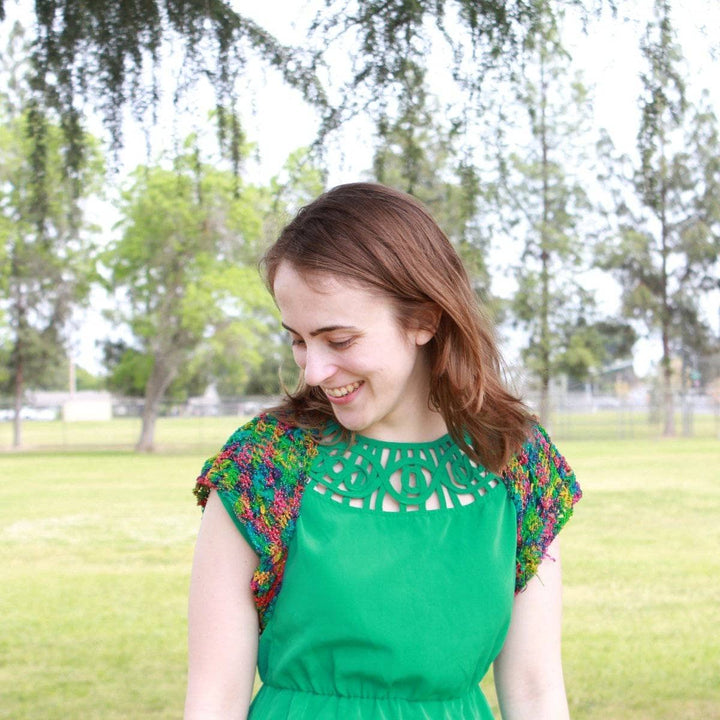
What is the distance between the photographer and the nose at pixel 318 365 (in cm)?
123

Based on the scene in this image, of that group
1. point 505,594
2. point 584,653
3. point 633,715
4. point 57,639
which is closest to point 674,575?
point 584,653

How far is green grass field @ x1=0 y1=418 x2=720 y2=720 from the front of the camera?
5527 millimetres

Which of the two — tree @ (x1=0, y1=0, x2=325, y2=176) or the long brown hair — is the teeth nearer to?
the long brown hair

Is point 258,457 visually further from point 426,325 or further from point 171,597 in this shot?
point 171,597

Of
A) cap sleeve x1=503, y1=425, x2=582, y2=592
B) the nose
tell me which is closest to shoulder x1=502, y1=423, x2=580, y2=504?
cap sleeve x1=503, y1=425, x2=582, y2=592

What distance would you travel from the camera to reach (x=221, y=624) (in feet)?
3.95

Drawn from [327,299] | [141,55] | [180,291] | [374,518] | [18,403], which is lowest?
[18,403]

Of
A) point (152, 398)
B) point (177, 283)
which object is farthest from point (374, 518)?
point (152, 398)

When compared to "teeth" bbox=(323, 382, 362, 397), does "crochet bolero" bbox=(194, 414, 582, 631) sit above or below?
below

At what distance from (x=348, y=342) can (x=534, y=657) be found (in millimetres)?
474

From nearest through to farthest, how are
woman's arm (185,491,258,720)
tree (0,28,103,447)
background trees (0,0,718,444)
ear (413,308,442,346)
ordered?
woman's arm (185,491,258,720) < ear (413,308,442,346) < background trees (0,0,718,444) < tree (0,28,103,447)

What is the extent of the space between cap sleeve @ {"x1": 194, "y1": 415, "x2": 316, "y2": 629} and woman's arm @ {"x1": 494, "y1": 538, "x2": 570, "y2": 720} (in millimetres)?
329

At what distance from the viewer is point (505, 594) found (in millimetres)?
1295

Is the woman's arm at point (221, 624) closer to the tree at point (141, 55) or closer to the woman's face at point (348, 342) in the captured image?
the woman's face at point (348, 342)
